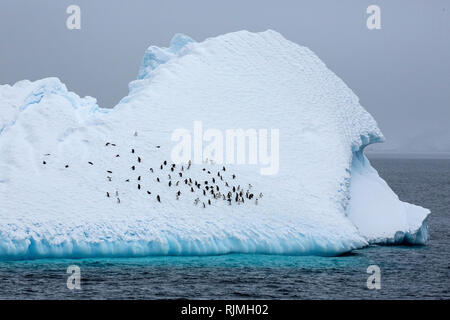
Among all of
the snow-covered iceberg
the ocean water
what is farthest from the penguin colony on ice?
the ocean water

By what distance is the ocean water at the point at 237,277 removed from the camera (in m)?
27.0

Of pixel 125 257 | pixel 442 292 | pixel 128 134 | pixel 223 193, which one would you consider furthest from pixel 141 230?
pixel 442 292

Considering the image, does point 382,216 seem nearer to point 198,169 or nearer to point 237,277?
point 198,169

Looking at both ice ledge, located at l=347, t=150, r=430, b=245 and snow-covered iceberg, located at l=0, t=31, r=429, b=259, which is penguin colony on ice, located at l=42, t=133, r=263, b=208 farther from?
ice ledge, located at l=347, t=150, r=430, b=245

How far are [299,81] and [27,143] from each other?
50.5 feet

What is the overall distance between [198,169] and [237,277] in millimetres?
9448

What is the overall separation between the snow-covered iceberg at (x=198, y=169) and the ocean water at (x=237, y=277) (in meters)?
0.92

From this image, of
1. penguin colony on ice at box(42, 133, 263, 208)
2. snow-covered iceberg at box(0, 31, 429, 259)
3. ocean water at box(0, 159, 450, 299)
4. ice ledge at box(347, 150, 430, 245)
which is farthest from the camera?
ice ledge at box(347, 150, 430, 245)

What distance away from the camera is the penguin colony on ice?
36094 millimetres

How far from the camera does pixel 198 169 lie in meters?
38.1

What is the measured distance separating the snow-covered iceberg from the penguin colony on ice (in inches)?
3.4

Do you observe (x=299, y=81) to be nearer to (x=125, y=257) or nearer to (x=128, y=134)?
(x=128, y=134)

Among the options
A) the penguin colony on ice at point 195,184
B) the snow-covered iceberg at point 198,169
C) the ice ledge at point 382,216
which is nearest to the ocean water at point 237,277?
the snow-covered iceberg at point 198,169
